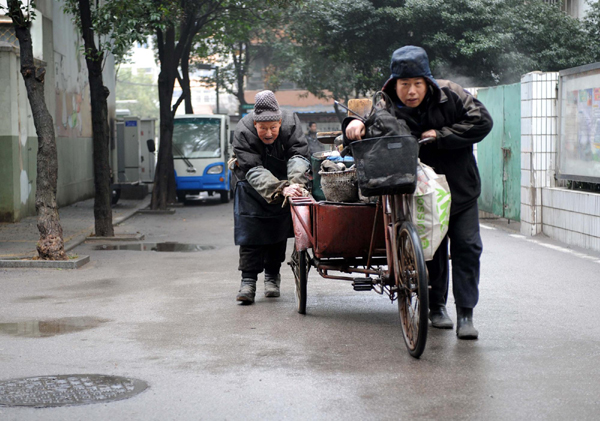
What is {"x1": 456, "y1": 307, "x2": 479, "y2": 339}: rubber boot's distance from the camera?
5898 mm

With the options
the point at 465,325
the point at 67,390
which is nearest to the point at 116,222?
the point at 465,325

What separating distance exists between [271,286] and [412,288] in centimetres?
266

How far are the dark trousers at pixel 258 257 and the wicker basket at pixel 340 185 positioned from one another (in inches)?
52.0

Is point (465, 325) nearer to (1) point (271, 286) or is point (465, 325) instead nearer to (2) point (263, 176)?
(2) point (263, 176)

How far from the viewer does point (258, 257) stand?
24.9 ft

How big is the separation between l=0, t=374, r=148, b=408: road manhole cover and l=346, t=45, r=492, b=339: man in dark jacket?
6.76ft

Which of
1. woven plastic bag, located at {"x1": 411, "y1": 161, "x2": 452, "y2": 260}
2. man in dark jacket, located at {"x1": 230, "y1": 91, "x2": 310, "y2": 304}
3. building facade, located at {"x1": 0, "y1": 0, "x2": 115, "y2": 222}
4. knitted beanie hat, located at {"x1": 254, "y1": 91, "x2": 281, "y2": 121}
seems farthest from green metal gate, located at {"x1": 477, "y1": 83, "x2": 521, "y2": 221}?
building facade, located at {"x1": 0, "y1": 0, "x2": 115, "y2": 222}

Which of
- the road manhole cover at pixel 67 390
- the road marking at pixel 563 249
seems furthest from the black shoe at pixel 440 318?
the road marking at pixel 563 249

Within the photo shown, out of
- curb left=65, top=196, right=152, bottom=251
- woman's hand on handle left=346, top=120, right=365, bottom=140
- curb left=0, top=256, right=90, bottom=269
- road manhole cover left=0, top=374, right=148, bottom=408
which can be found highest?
woman's hand on handle left=346, top=120, right=365, bottom=140

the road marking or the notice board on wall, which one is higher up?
the notice board on wall

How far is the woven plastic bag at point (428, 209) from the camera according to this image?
18.2 ft

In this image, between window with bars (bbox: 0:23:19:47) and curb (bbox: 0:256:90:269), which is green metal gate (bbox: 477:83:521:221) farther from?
window with bars (bbox: 0:23:19:47)

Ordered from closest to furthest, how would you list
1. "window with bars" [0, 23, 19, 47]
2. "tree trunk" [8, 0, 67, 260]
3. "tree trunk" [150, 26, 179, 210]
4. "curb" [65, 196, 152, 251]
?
1. "tree trunk" [8, 0, 67, 260]
2. "curb" [65, 196, 152, 251]
3. "window with bars" [0, 23, 19, 47]
4. "tree trunk" [150, 26, 179, 210]

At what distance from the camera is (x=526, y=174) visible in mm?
12688
